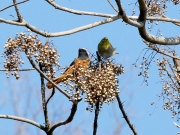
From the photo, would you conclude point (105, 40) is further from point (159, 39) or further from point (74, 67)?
point (74, 67)

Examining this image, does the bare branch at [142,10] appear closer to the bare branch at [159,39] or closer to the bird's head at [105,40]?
the bare branch at [159,39]

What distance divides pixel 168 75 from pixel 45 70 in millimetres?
1224

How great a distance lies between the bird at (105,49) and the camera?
4.07 meters

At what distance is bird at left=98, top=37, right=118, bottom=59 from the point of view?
407 centimetres

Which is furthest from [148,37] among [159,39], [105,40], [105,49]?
[105,40]

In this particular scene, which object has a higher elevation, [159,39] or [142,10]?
[142,10]

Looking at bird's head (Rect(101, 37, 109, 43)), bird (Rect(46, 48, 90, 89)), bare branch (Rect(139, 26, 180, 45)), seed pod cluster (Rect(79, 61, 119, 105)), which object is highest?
bird's head (Rect(101, 37, 109, 43))

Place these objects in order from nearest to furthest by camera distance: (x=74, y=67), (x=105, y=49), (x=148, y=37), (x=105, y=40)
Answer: (x=74, y=67)
(x=148, y=37)
(x=105, y=49)
(x=105, y=40)

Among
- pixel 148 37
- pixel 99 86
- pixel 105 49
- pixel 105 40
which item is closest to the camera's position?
pixel 99 86

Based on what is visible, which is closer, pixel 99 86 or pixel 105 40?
pixel 99 86

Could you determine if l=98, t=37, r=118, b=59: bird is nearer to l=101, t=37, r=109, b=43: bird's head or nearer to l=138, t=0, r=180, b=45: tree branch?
l=101, t=37, r=109, b=43: bird's head

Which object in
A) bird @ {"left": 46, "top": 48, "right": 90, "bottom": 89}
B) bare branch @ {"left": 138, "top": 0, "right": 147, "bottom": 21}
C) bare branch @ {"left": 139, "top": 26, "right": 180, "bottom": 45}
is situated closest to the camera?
bare branch @ {"left": 138, "top": 0, "right": 147, "bottom": 21}

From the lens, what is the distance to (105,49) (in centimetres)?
418

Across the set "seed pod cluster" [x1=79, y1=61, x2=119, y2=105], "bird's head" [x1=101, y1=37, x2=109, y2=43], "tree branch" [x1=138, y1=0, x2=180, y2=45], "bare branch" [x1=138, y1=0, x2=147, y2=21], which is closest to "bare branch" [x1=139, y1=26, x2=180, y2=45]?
"tree branch" [x1=138, y1=0, x2=180, y2=45]
